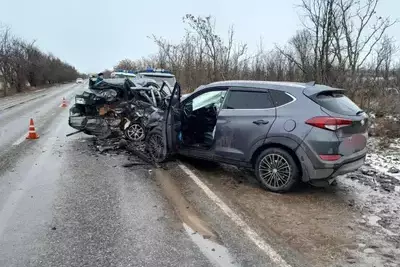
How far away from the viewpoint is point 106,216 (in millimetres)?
4676

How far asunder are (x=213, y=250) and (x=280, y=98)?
2.82 m

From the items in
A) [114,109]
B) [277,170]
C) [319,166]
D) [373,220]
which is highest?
[114,109]

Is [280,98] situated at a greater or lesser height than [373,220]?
greater

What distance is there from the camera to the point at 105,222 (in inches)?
177

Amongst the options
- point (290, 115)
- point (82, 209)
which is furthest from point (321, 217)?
point (82, 209)

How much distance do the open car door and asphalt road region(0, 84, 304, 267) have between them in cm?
68

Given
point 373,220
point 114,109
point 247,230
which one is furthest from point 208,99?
point 114,109

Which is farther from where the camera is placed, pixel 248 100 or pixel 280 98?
pixel 248 100

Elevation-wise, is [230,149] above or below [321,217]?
above

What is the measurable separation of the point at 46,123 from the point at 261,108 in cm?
1042

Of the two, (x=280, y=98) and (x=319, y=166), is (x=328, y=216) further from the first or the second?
(x=280, y=98)

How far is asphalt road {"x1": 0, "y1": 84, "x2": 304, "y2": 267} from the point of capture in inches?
143

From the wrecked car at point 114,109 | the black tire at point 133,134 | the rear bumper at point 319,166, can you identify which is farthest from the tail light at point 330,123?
the black tire at point 133,134

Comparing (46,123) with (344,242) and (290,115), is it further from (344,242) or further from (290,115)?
(344,242)
